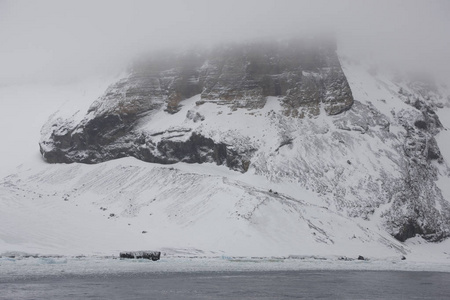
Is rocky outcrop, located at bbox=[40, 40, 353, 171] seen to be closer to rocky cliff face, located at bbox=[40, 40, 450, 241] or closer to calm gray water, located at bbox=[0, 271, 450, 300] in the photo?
rocky cliff face, located at bbox=[40, 40, 450, 241]

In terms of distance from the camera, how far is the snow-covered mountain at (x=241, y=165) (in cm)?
10919

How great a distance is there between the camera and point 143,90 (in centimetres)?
17738

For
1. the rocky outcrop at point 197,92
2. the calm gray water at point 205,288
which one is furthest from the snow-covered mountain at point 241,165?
the calm gray water at point 205,288

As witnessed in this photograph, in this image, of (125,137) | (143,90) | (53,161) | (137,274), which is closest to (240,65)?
(143,90)

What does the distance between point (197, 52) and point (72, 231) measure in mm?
112810

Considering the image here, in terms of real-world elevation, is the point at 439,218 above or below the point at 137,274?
below

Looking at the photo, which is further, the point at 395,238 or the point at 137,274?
the point at 395,238

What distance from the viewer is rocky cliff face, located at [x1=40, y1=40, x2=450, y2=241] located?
136375 mm

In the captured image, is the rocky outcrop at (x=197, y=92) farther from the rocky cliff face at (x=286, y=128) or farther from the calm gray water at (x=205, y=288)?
the calm gray water at (x=205, y=288)

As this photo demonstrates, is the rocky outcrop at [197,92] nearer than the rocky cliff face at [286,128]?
No

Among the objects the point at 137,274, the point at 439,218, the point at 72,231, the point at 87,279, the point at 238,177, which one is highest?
the point at 87,279

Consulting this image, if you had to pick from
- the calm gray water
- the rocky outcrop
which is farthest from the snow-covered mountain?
the calm gray water

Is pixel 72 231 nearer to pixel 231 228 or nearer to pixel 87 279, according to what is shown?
pixel 231 228

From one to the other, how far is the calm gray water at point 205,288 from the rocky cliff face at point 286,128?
2818 inches
